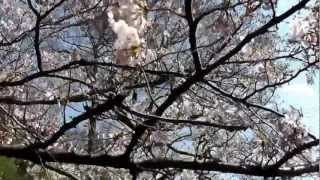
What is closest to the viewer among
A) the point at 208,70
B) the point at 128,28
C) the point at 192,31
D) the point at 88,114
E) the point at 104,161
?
the point at 128,28

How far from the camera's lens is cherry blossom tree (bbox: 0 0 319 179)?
9.67 ft

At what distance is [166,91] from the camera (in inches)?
153

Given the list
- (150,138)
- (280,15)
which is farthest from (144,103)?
(280,15)

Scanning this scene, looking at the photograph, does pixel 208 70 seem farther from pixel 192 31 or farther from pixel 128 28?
pixel 128 28

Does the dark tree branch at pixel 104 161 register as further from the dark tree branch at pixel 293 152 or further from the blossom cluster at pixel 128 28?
the blossom cluster at pixel 128 28

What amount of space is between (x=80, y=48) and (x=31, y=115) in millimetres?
736

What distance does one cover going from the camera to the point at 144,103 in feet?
15.3

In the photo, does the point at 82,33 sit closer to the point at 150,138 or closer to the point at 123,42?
the point at 150,138

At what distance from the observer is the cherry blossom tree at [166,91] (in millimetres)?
2947

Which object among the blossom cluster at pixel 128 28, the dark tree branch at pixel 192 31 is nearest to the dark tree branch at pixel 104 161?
the dark tree branch at pixel 192 31

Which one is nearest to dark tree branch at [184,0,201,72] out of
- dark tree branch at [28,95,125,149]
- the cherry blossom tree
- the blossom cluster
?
the cherry blossom tree

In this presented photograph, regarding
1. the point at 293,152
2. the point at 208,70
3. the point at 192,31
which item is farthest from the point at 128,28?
the point at 293,152

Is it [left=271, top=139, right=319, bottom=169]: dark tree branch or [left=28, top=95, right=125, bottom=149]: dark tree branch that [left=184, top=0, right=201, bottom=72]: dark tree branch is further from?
[left=271, top=139, right=319, bottom=169]: dark tree branch

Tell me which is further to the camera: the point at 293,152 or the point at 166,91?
the point at 166,91
